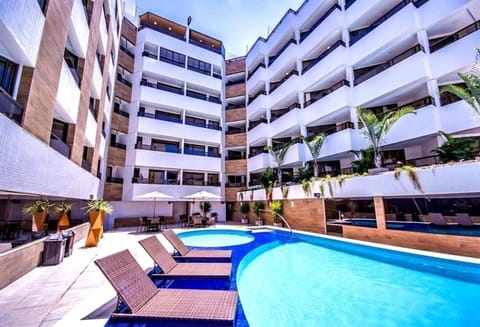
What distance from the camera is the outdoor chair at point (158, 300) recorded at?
127 inches

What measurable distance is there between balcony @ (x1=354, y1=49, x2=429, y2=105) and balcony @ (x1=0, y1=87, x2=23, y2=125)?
53.6ft

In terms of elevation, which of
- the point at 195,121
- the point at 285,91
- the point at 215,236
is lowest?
the point at 215,236

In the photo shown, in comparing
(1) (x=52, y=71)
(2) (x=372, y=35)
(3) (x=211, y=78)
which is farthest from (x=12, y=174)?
(3) (x=211, y=78)

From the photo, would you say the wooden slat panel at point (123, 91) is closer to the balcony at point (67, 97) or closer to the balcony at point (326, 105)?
the balcony at point (67, 97)

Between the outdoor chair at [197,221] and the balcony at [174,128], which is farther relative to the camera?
the balcony at [174,128]

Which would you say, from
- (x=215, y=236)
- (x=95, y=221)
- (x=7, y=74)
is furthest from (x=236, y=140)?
(x=7, y=74)

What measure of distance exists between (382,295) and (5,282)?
8.33m

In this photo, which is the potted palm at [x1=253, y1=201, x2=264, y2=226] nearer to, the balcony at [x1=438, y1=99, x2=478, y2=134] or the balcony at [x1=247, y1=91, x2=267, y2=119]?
the balcony at [x1=247, y1=91, x2=267, y2=119]

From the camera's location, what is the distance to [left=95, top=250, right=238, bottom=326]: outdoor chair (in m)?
3.22

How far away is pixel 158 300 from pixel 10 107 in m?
4.95

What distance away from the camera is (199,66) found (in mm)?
25109

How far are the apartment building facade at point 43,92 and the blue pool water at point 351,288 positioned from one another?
3.88 meters

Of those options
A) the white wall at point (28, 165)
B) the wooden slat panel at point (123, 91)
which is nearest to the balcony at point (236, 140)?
the wooden slat panel at point (123, 91)

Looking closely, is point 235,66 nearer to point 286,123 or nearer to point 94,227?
point 286,123
